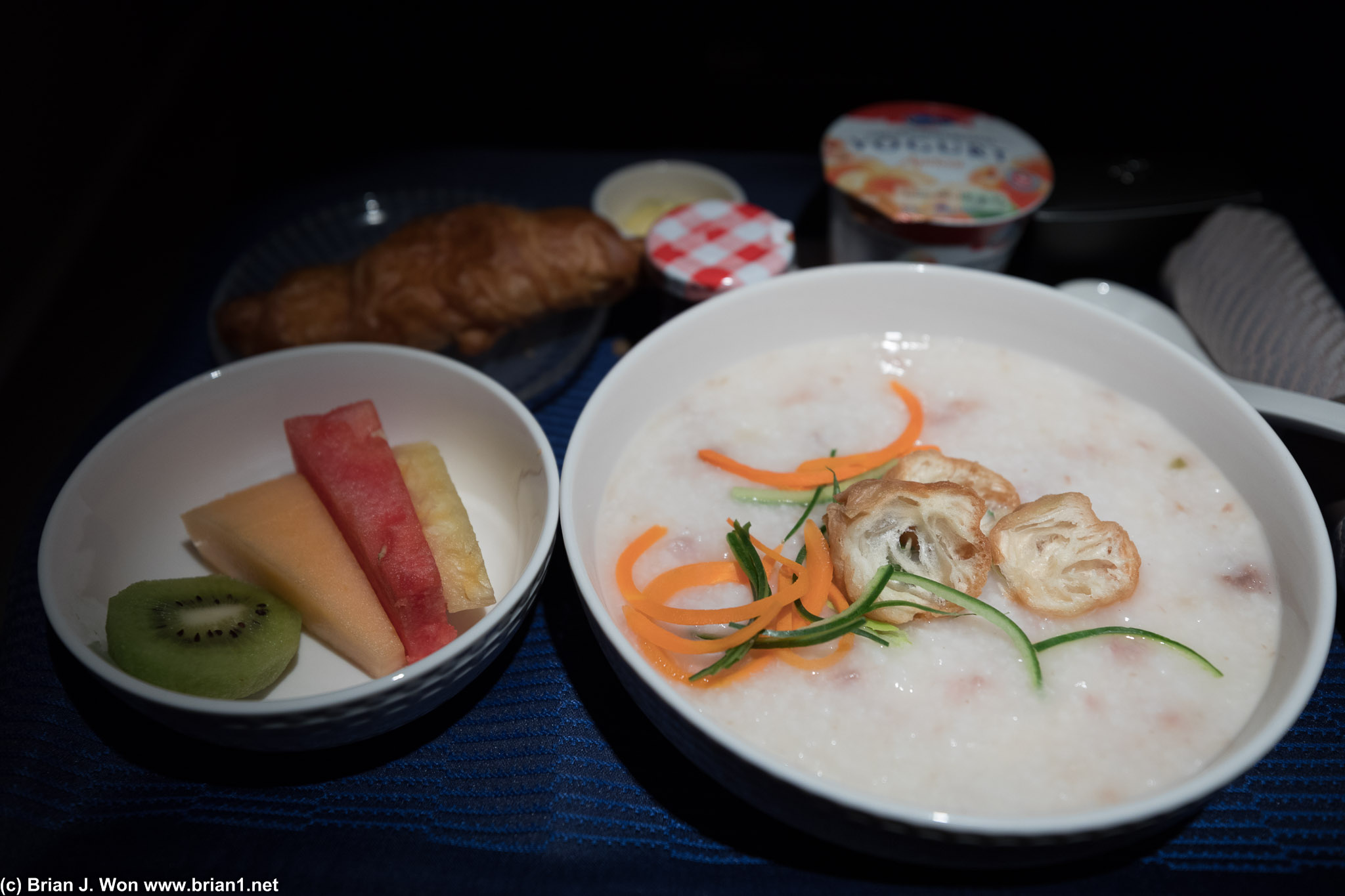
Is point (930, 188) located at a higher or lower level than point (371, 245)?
higher

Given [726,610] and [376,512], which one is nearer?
[726,610]

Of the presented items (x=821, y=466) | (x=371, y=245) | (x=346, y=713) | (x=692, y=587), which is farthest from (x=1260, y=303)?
(x=371, y=245)

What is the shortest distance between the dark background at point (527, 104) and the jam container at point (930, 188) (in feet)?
0.42

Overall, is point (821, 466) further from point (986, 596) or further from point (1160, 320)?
point (1160, 320)

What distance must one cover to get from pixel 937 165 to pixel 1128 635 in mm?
883

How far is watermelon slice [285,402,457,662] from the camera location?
96cm

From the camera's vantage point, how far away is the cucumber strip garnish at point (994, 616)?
0.89 m

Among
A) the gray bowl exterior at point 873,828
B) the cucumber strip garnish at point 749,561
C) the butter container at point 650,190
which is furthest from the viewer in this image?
the butter container at point 650,190

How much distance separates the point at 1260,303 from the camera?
139 centimetres

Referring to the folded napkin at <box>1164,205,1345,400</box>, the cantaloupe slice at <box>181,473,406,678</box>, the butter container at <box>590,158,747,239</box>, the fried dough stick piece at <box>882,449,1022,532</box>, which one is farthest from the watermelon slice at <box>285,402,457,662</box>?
the folded napkin at <box>1164,205,1345,400</box>

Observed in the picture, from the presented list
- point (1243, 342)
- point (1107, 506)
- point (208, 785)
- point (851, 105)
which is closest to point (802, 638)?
point (1107, 506)

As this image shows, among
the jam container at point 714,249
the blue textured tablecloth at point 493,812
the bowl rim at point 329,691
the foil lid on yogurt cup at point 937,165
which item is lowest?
the blue textured tablecloth at point 493,812

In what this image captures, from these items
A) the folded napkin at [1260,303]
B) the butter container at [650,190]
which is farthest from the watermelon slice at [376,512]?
the folded napkin at [1260,303]

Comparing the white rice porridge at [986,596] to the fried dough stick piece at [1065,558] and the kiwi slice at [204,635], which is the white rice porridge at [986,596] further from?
the kiwi slice at [204,635]
